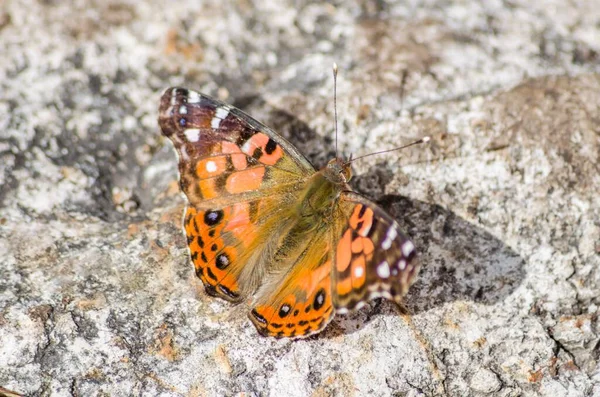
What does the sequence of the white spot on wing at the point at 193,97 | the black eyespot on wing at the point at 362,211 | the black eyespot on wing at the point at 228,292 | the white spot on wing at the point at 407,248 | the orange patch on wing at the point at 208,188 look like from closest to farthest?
the white spot on wing at the point at 407,248
the black eyespot on wing at the point at 362,211
the black eyespot on wing at the point at 228,292
the orange patch on wing at the point at 208,188
the white spot on wing at the point at 193,97

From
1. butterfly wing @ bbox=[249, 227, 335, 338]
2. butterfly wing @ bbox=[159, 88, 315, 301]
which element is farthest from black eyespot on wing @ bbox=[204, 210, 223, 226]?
butterfly wing @ bbox=[249, 227, 335, 338]

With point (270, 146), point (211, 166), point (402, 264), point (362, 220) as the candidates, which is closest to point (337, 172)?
point (270, 146)

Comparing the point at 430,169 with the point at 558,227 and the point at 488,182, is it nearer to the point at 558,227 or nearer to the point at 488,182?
the point at 488,182

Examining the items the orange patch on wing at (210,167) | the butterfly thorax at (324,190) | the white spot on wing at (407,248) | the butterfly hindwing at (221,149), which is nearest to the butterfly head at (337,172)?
the butterfly thorax at (324,190)

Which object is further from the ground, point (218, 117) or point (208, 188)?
point (218, 117)

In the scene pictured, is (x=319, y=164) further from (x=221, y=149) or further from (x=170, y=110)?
(x=170, y=110)

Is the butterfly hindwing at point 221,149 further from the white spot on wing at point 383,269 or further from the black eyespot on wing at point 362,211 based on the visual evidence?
the white spot on wing at point 383,269
